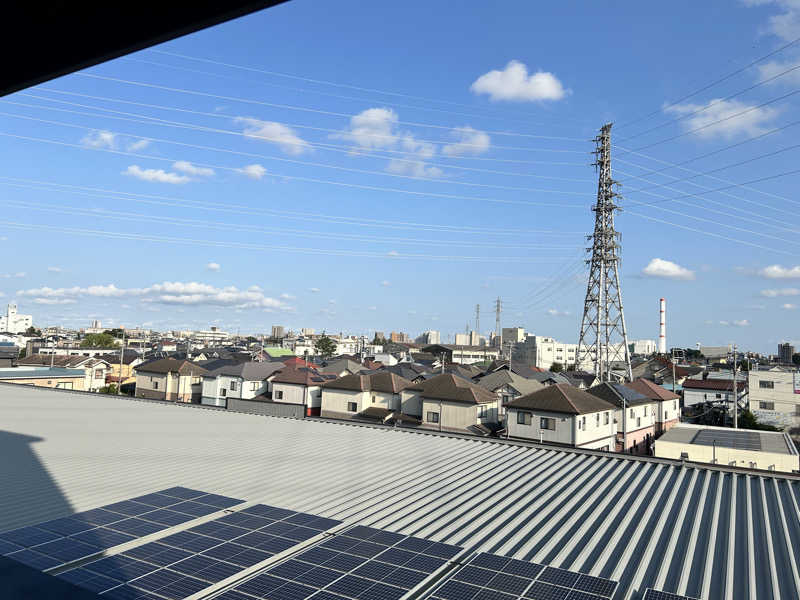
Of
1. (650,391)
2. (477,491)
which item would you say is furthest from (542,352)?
(477,491)

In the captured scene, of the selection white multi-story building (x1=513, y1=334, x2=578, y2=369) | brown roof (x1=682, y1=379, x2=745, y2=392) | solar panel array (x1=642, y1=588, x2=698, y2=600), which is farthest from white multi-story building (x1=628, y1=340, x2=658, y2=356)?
solar panel array (x1=642, y1=588, x2=698, y2=600)

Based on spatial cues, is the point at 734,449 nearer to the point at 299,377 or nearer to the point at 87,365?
the point at 299,377

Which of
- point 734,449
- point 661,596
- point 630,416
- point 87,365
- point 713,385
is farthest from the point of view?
point 713,385

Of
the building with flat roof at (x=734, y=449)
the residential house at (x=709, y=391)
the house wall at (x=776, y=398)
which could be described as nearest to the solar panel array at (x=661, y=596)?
the building with flat roof at (x=734, y=449)

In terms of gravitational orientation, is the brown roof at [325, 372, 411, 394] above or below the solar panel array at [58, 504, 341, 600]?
below

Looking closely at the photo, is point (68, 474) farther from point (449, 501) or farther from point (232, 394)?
point (232, 394)

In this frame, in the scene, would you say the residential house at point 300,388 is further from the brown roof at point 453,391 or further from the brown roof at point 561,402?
the brown roof at point 561,402

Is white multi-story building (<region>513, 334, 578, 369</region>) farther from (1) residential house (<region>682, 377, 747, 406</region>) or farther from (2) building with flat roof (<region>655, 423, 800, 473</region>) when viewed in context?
(2) building with flat roof (<region>655, 423, 800, 473</region>)
